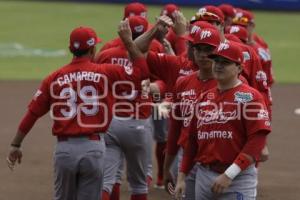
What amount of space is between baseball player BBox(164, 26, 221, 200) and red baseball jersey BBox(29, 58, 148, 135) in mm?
423

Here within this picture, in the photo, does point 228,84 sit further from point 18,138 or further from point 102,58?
point 102,58

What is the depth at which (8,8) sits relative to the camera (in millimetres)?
28438

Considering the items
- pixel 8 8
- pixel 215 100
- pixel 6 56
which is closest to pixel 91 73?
pixel 215 100

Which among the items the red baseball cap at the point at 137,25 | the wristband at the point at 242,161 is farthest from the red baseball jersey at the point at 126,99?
the wristband at the point at 242,161

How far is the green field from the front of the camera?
63.7 feet

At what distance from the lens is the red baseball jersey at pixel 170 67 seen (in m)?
7.88

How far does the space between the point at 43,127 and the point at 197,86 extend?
684 cm

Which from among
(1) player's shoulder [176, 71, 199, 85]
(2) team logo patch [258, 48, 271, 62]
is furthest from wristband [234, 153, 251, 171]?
(2) team logo patch [258, 48, 271, 62]

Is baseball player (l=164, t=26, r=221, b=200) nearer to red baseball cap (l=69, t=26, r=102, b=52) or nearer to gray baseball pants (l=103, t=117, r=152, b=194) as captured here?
red baseball cap (l=69, t=26, r=102, b=52)

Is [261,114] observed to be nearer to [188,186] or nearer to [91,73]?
[188,186]

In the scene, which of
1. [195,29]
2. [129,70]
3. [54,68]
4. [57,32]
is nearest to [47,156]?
[129,70]

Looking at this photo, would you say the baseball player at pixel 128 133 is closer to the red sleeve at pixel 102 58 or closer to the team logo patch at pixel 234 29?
the red sleeve at pixel 102 58

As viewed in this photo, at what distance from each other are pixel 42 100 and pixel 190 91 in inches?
52.7

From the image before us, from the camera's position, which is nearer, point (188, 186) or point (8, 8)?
point (188, 186)
